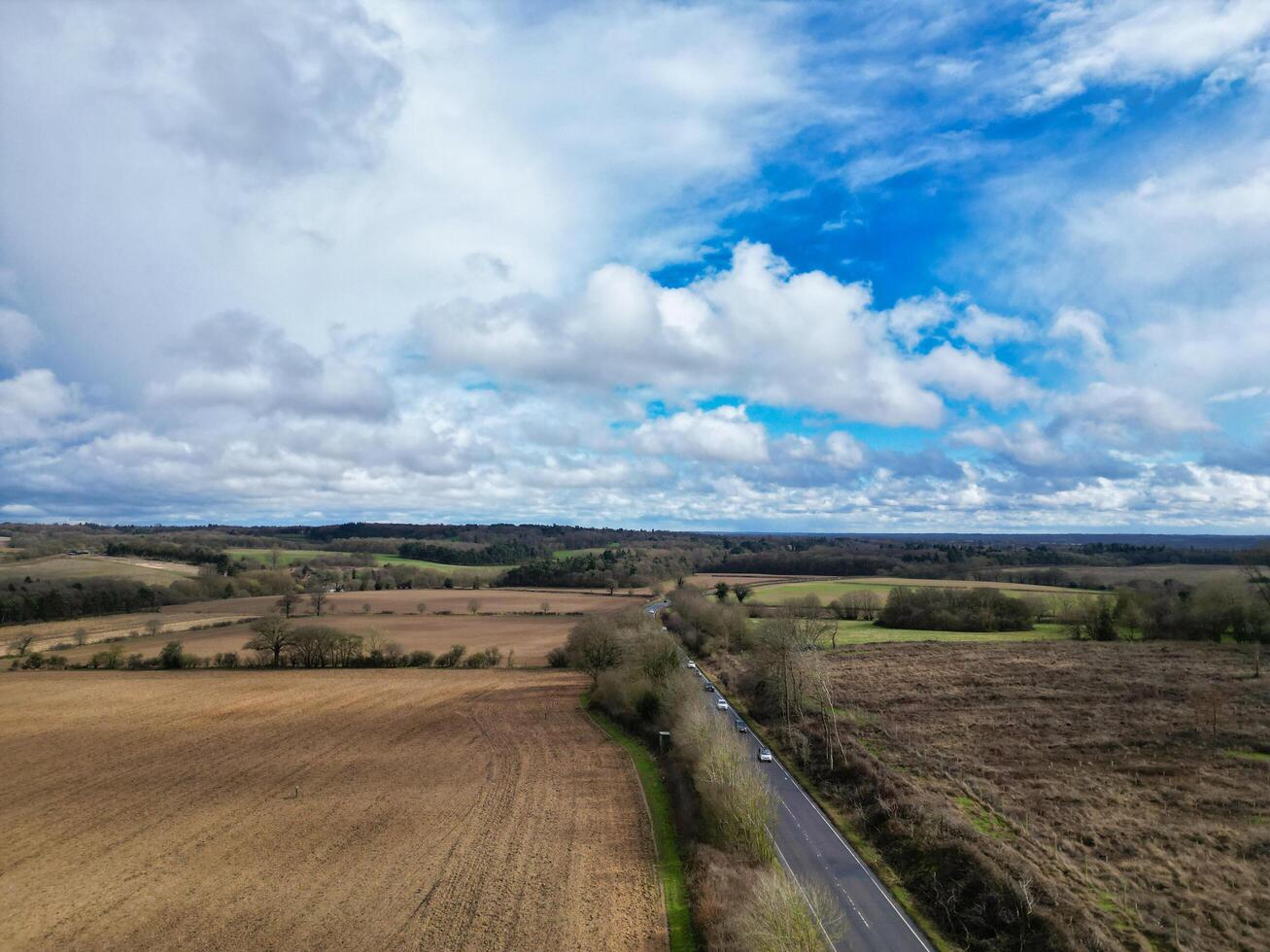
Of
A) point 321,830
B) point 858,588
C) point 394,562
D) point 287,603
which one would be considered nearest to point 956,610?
point 858,588

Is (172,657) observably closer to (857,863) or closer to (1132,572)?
(857,863)

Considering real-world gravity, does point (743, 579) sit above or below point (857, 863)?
above

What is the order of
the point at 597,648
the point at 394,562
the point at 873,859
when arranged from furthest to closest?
1. the point at 394,562
2. the point at 597,648
3. the point at 873,859

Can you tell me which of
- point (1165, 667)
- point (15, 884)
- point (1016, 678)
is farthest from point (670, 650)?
point (1165, 667)

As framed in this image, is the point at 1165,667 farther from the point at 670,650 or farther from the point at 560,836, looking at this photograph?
the point at 560,836

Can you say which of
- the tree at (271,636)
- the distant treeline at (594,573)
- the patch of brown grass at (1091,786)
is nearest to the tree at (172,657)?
the tree at (271,636)

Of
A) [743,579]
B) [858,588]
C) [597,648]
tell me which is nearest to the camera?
[597,648]
